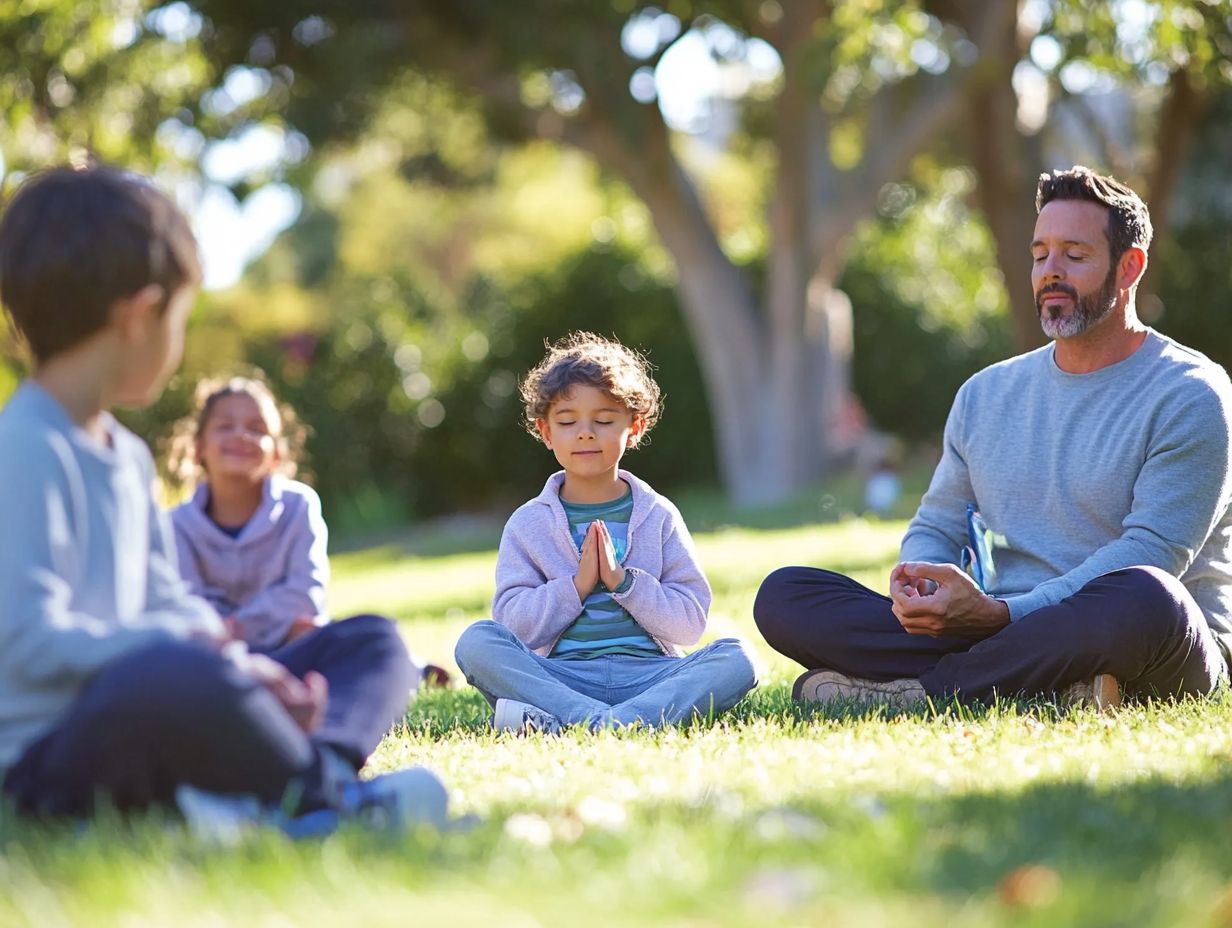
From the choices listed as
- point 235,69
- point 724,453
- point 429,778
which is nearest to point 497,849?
point 429,778

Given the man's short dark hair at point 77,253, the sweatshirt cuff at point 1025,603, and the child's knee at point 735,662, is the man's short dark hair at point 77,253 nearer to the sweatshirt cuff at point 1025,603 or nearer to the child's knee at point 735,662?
the child's knee at point 735,662

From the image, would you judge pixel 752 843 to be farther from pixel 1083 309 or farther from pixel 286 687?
pixel 1083 309

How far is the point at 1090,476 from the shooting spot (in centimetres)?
515

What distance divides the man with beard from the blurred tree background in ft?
15.2

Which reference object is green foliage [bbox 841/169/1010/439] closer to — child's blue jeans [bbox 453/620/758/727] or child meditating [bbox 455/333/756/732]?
child meditating [bbox 455/333/756/732]

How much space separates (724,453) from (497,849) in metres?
16.3

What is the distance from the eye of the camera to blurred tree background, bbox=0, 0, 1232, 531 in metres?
15.7

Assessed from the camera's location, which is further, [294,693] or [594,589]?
[594,589]

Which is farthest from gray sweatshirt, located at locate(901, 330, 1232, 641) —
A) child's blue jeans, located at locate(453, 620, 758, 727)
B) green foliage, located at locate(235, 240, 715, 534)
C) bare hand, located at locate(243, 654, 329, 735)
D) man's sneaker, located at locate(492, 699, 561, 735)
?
green foliage, located at locate(235, 240, 715, 534)

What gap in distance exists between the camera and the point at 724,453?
19125mm

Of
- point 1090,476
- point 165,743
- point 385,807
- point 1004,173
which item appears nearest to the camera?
point 165,743

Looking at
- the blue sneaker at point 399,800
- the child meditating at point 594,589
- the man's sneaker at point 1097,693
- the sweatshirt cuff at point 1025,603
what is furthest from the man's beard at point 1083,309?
the blue sneaker at point 399,800

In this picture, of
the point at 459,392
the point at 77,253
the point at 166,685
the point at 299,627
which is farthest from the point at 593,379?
the point at 459,392

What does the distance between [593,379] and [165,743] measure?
99.3 inches
